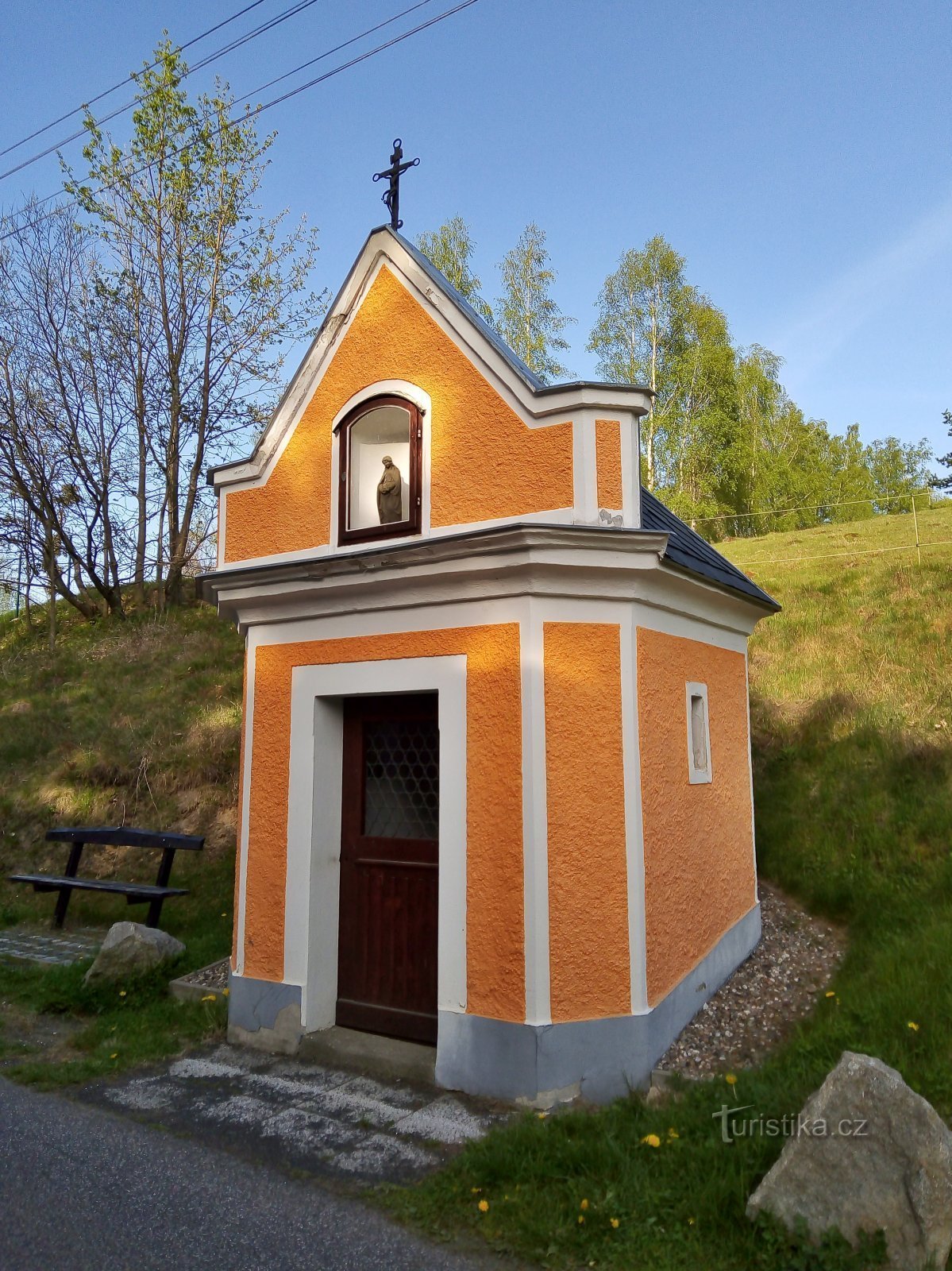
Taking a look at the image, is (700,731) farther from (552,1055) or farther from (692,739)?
(552,1055)

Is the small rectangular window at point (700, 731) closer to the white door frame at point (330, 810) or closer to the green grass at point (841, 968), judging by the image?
the green grass at point (841, 968)

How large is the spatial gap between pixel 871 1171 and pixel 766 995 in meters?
A: 3.08

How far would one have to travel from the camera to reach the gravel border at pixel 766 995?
5.29 metres

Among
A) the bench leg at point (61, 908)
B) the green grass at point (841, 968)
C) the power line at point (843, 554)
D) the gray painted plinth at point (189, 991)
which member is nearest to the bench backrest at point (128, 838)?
the bench leg at point (61, 908)

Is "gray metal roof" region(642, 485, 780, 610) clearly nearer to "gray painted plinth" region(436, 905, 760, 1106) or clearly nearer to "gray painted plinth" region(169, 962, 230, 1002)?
"gray painted plinth" region(436, 905, 760, 1106)

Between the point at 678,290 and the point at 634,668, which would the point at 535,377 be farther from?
the point at 678,290

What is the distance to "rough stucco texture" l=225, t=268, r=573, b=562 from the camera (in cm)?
542

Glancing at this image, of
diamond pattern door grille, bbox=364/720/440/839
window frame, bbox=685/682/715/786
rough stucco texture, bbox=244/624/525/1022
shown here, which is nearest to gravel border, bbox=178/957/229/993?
rough stucco texture, bbox=244/624/525/1022

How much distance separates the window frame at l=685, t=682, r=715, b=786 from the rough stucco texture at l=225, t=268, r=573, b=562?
1.87 meters

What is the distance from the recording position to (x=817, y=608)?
13727mm

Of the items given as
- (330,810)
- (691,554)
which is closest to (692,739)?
(691,554)

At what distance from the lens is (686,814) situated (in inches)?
233

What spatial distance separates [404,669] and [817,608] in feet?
32.8

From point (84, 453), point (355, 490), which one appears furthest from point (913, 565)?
point (84, 453)
